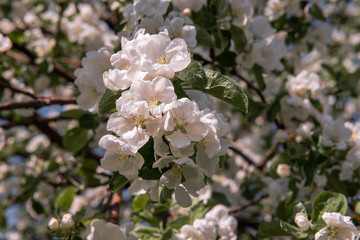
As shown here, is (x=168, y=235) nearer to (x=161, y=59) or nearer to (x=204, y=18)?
(x=161, y=59)

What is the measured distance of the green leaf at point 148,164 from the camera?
4.03 ft

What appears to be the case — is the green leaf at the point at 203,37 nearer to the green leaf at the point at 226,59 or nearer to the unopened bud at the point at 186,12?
the unopened bud at the point at 186,12

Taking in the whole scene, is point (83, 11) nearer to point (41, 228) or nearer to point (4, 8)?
Result: point (4, 8)

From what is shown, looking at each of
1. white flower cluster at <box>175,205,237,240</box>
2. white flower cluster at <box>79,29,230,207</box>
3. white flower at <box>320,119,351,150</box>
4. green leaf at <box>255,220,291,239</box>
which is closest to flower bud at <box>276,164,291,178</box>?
white flower at <box>320,119,351,150</box>

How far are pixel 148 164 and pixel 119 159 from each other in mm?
102

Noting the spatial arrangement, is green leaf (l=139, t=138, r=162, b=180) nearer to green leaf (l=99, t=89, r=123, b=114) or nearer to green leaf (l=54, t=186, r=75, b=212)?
green leaf (l=99, t=89, r=123, b=114)

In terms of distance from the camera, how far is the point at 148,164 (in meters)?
1.24

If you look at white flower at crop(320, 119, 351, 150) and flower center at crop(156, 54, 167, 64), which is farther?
white flower at crop(320, 119, 351, 150)

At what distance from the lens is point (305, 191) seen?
213 cm

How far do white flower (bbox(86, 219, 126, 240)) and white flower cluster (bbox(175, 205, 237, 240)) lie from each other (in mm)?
274

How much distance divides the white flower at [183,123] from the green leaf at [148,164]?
0.10m

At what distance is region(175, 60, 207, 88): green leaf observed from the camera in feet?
4.11

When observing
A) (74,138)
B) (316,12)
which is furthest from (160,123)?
(316,12)

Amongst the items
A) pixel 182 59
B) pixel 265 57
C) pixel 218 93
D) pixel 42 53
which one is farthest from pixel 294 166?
pixel 42 53
